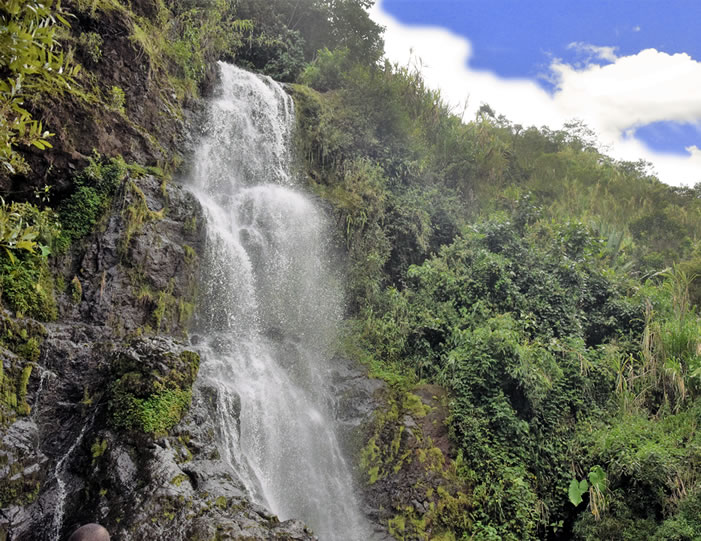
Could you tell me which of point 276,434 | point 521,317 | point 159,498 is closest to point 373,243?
point 521,317

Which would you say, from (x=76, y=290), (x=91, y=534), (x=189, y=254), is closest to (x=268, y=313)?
(x=189, y=254)

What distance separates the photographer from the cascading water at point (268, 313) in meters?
7.92

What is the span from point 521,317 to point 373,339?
3.45 metres

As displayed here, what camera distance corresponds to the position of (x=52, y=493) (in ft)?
19.1

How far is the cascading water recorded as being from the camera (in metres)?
7.92

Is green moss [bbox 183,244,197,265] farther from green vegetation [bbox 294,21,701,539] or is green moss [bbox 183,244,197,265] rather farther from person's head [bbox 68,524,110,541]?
person's head [bbox 68,524,110,541]

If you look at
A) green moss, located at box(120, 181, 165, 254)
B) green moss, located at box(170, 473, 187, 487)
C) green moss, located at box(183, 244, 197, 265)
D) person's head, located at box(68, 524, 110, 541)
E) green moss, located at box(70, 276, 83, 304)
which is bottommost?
green moss, located at box(170, 473, 187, 487)

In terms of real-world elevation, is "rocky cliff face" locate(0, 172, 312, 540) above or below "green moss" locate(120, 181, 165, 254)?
below

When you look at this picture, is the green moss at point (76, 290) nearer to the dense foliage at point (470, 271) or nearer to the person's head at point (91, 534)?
the dense foliage at point (470, 271)

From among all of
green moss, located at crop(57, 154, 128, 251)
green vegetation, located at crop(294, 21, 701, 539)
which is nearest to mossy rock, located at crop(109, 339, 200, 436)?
green moss, located at crop(57, 154, 128, 251)

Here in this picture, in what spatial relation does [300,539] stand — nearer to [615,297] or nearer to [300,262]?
[300,262]

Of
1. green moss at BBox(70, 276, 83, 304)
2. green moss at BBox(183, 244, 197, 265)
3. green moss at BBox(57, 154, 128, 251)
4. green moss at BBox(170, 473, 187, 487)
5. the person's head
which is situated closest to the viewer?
the person's head

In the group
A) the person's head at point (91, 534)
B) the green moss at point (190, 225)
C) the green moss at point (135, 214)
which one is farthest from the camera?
the green moss at point (190, 225)

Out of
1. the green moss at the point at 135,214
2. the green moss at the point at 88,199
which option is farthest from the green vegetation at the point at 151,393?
the green moss at the point at 88,199
